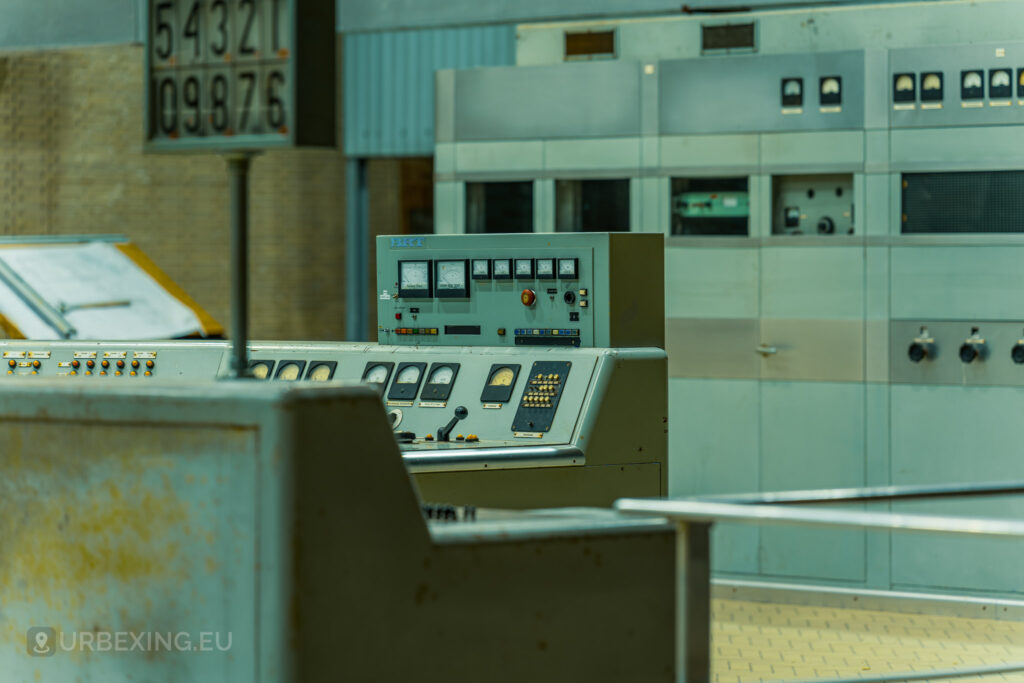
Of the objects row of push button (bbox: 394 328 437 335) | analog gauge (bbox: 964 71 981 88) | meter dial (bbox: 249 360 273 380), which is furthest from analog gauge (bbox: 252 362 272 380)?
analog gauge (bbox: 964 71 981 88)

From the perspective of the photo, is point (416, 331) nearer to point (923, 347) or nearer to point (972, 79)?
point (923, 347)

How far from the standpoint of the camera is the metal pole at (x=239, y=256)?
303 cm

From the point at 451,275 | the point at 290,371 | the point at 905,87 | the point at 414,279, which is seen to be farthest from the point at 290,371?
the point at 905,87

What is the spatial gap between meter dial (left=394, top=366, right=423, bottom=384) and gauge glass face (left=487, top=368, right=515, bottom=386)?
1.24 feet

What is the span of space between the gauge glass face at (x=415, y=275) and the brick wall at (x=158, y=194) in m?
5.65

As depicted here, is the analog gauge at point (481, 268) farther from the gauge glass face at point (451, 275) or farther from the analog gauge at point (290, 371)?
the analog gauge at point (290, 371)

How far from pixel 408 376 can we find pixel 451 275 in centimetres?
53

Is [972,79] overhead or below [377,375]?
overhead

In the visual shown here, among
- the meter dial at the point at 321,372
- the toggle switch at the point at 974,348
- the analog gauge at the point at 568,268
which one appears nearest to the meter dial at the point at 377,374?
the meter dial at the point at 321,372

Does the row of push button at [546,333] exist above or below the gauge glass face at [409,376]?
above

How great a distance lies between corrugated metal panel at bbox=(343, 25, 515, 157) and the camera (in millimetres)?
10047

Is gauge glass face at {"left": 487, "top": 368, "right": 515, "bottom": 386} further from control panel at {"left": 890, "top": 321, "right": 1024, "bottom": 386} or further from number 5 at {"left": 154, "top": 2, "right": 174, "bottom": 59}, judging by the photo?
number 5 at {"left": 154, "top": 2, "right": 174, "bottom": 59}

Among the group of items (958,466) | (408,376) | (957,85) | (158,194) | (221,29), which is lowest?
(958,466)

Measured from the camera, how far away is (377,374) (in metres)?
6.14
